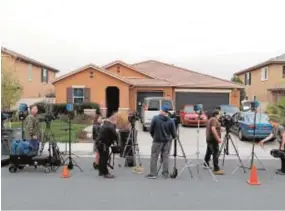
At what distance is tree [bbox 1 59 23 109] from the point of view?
27.8 m

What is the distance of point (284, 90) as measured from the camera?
36.3 m

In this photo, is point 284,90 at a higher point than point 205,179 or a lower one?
higher

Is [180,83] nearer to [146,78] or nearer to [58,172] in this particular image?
[146,78]

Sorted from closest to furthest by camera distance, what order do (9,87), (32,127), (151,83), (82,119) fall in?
(32,127)
(82,119)
(9,87)
(151,83)

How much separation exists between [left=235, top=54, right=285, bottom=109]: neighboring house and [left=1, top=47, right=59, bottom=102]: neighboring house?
67.5 feet

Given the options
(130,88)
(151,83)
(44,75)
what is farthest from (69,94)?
(44,75)

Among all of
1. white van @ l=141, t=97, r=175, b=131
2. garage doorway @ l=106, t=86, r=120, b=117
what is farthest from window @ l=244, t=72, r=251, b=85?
white van @ l=141, t=97, r=175, b=131

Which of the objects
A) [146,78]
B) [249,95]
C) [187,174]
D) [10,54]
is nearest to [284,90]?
[249,95]

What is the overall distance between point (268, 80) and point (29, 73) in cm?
2270

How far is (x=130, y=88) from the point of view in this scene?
31.8 m

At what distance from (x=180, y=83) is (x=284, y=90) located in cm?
1032

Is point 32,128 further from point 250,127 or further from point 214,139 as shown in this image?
point 250,127

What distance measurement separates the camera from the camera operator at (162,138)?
10.4 metres

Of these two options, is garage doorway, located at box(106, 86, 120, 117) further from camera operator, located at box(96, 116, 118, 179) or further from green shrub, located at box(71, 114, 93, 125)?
camera operator, located at box(96, 116, 118, 179)
